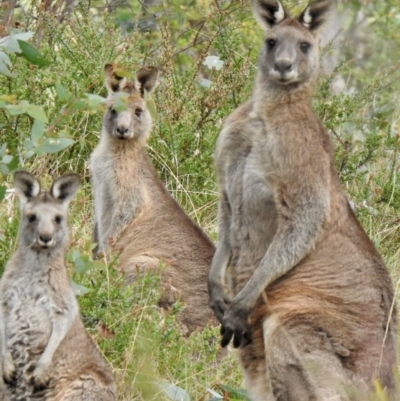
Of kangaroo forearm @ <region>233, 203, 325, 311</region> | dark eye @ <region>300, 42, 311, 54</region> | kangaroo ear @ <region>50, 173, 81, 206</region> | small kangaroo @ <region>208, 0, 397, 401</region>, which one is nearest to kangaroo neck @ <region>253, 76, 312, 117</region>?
small kangaroo @ <region>208, 0, 397, 401</region>

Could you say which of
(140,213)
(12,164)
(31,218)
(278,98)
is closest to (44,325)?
(31,218)

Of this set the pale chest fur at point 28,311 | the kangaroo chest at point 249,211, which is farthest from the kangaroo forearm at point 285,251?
the pale chest fur at point 28,311

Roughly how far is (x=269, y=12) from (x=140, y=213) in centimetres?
223

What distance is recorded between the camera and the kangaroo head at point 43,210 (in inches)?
219

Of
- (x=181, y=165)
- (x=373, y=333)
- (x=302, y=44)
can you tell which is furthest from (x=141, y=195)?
(x=373, y=333)

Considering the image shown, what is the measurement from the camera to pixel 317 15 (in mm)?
6129

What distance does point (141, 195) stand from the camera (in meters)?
7.98

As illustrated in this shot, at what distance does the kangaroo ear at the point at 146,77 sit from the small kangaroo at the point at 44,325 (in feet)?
8.09

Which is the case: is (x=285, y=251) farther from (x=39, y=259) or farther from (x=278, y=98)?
(x=39, y=259)

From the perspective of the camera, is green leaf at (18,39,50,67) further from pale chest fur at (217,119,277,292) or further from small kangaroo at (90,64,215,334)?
small kangaroo at (90,64,215,334)

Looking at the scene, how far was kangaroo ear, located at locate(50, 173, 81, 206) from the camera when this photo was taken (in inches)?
226

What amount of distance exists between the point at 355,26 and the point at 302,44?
17.5 feet

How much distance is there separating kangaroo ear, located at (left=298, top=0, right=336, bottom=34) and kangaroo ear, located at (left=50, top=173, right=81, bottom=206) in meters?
1.46

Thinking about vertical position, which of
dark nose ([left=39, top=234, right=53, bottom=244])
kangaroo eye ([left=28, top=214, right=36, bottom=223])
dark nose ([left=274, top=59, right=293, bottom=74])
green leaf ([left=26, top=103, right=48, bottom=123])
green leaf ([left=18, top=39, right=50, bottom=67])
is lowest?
dark nose ([left=39, top=234, right=53, bottom=244])
